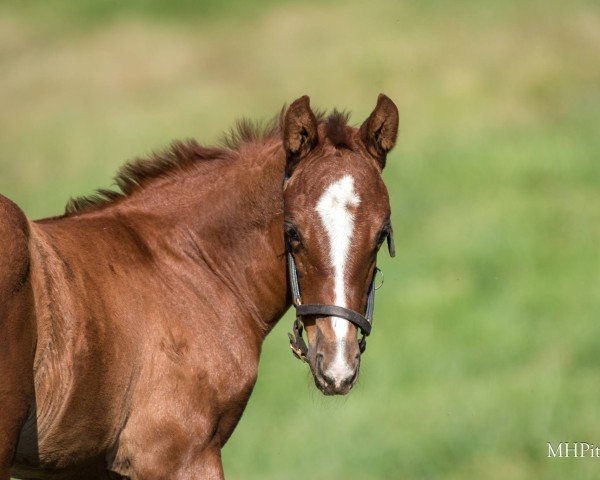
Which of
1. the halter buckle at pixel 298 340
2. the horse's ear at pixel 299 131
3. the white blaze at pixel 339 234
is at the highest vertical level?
the horse's ear at pixel 299 131

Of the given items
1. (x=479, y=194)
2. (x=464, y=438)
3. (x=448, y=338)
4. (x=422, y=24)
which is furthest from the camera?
(x=422, y=24)

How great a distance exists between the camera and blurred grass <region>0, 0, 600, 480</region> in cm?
1274

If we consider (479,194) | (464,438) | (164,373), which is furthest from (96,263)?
(479,194)

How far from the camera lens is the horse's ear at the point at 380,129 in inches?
224

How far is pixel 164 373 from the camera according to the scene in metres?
5.43

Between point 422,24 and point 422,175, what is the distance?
278 inches

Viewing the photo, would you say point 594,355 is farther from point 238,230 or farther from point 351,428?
point 238,230

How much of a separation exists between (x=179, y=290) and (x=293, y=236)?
26.3 inches

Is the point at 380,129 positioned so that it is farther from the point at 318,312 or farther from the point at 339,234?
the point at 318,312
